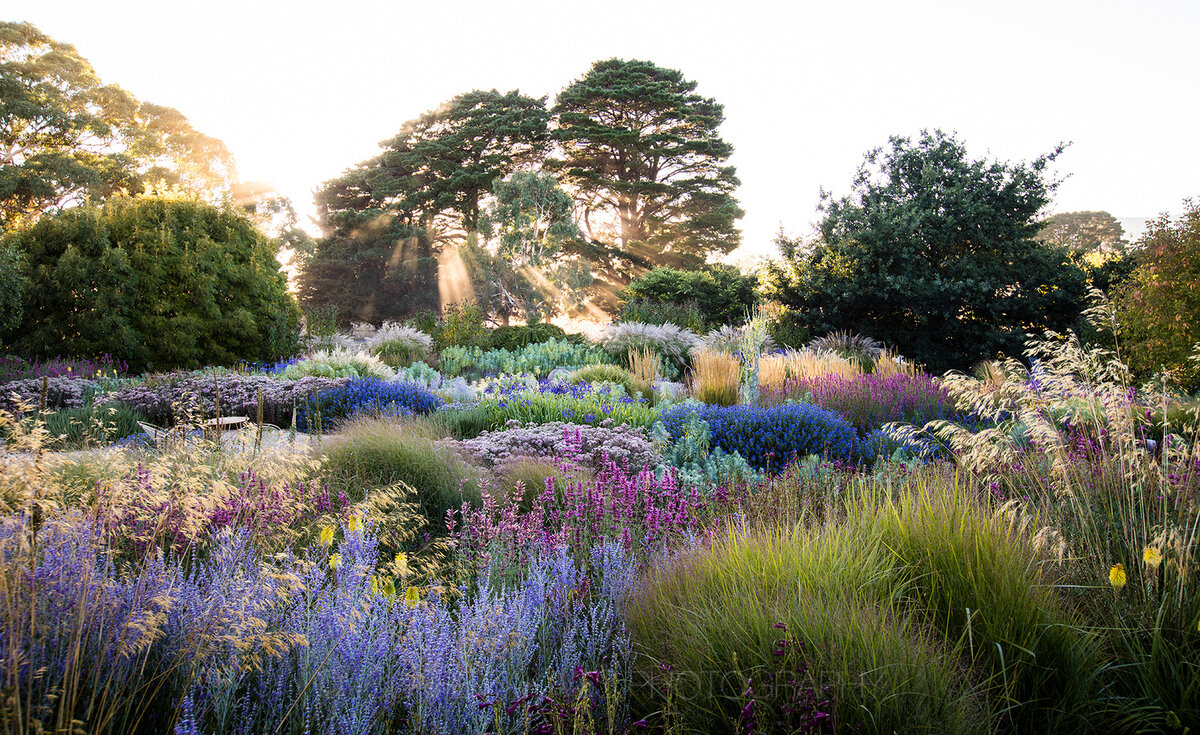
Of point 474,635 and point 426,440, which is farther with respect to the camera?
point 426,440

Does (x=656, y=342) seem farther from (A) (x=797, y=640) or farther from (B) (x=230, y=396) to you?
(A) (x=797, y=640)

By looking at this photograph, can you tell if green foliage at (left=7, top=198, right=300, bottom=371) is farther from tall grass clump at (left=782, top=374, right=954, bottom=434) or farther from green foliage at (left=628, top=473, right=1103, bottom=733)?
green foliage at (left=628, top=473, right=1103, bottom=733)

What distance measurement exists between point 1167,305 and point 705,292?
11767 millimetres

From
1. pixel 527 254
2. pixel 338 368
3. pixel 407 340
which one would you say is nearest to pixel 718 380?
pixel 338 368

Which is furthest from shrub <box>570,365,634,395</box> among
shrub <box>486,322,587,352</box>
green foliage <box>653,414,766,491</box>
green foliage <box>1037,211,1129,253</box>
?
green foliage <box>1037,211,1129,253</box>

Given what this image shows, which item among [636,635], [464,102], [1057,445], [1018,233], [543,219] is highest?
[464,102]

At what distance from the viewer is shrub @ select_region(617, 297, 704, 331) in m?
16.5

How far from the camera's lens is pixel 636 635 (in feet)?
6.96

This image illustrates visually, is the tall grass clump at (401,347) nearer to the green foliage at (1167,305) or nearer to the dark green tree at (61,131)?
the dark green tree at (61,131)

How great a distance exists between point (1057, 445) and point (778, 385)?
252 inches

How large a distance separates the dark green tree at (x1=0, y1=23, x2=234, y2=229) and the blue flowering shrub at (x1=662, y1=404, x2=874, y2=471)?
1731 centimetres

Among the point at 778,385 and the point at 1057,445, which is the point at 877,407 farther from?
the point at 1057,445

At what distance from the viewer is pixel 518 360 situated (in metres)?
11.6

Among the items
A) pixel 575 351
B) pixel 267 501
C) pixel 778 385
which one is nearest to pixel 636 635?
pixel 267 501
